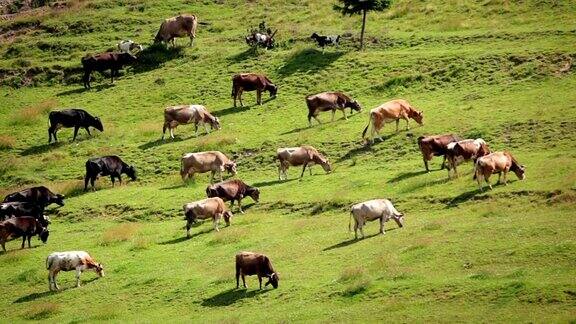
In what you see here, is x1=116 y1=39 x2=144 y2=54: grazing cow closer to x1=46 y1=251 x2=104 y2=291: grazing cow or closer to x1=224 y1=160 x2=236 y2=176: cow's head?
x1=224 y1=160 x2=236 y2=176: cow's head

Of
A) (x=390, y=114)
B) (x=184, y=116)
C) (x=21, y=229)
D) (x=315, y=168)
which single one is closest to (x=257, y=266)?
(x=21, y=229)

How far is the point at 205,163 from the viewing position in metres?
43.6

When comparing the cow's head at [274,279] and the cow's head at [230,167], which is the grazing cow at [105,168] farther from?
the cow's head at [274,279]

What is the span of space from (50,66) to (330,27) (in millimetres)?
18058

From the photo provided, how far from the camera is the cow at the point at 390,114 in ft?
148

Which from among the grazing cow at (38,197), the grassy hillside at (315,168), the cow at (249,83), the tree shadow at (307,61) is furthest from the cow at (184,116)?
the grazing cow at (38,197)

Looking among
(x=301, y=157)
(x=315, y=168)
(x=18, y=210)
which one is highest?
(x=301, y=157)

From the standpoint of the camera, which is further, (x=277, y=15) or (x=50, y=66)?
(x=277, y=15)

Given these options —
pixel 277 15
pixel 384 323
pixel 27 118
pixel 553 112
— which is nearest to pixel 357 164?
pixel 553 112

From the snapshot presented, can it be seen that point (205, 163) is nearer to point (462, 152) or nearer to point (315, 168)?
point (315, 168)

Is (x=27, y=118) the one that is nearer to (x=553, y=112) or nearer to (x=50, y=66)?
(x=50, y=66)

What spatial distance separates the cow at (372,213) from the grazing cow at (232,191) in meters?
7.23

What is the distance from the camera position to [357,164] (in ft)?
143

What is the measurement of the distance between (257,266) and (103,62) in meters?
33.4
